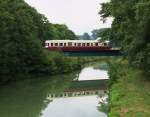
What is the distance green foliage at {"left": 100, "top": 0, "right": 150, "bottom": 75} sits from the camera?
1305 inches

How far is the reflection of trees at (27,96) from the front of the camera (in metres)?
31.9

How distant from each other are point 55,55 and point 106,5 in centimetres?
1791

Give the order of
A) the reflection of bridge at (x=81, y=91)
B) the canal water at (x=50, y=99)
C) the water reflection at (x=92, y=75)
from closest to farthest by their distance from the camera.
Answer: the canal water at (x=50, y=99), the reflection of bridge at (x=81, y=91), the water reflection at (x=92, y=75)

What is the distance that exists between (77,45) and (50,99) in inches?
1280

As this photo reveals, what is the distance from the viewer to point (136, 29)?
36719mm

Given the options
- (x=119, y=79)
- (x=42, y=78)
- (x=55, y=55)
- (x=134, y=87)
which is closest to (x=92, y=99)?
(x=119, y=79)

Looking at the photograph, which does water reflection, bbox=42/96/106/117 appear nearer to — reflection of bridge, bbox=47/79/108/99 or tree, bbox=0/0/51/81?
reflection of bridge, bbox=47/79/108/99

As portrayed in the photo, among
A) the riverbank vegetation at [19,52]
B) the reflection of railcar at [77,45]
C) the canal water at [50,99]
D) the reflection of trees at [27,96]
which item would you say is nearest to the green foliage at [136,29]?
the canal water at [50,99]

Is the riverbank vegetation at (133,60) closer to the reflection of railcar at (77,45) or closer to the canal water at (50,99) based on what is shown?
the canal water at (50,99)

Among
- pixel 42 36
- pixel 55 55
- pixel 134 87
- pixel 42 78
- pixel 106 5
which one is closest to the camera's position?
pixel 134 87

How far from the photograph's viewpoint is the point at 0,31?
47.8 m

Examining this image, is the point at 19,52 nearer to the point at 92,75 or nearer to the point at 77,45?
the point at 77,45

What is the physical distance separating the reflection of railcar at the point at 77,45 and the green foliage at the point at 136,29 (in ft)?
80.0

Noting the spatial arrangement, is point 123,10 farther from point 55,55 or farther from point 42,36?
point 42,36
